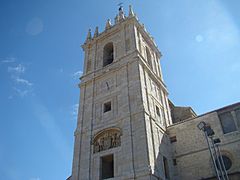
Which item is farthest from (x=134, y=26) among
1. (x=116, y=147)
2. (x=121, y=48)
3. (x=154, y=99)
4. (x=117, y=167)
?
(x=117, y=167)

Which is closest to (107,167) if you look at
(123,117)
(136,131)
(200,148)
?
(136,131)

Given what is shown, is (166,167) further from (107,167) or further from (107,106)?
(107,106)

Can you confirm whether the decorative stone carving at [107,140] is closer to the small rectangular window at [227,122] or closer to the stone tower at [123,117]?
the stone tower at [123,117]

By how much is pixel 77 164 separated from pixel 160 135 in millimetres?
6246

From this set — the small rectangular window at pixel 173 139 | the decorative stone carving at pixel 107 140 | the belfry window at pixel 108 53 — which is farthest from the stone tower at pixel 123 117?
the small rectangular window at pixel 173 139

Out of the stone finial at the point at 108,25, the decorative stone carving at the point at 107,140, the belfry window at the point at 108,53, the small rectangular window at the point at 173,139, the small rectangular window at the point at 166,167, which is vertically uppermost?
the stone finial at the point at 108,25

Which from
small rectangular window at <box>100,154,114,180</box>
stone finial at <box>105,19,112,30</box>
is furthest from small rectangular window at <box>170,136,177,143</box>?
stone finial at <box>105,19,112,30</box>

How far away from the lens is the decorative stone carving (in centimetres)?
1592

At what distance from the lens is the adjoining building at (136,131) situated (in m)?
14.7

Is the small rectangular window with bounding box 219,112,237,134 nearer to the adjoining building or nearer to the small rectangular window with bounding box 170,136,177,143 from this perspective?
the adjoining building

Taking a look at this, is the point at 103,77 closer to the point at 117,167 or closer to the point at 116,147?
the point at 116,147

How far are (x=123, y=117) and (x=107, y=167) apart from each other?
359 cm

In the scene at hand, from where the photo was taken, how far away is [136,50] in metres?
20.2

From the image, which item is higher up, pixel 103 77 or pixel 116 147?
pixel 103 77
